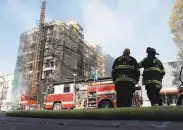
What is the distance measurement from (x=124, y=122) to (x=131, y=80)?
9.13 feet

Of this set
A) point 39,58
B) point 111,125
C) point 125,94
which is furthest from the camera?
point 39,58

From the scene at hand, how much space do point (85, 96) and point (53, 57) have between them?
118ft

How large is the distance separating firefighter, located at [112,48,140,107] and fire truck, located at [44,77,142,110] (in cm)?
847

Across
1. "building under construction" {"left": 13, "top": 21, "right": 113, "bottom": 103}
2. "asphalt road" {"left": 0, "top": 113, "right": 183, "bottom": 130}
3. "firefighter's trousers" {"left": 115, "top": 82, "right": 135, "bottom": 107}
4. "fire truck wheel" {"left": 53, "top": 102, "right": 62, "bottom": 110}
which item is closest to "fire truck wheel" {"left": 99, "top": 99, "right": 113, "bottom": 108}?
"fire truck wheel" {"left": 53, "top": 102, "right": 62, "bottom": 110}

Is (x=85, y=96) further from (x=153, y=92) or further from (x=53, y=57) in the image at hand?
(x=53, y=57)

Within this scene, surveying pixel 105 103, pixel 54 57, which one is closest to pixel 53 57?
pixel 54 57

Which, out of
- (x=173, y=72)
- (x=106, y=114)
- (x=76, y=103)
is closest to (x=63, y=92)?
(x=76, y=103)

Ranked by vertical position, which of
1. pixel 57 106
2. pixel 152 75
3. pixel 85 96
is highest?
pixel 152 75

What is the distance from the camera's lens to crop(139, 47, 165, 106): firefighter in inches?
277

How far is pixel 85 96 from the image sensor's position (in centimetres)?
2052

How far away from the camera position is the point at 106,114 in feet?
15.5

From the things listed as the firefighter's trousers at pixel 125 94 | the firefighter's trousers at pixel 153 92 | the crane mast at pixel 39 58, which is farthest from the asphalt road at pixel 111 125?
the crane mast at pixel 39 58

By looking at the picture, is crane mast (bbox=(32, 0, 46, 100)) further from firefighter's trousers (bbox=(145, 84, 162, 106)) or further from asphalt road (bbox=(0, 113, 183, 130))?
asphalt road (bbox=(0, 113, 183, 130))

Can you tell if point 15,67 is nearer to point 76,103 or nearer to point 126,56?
point 76,103
